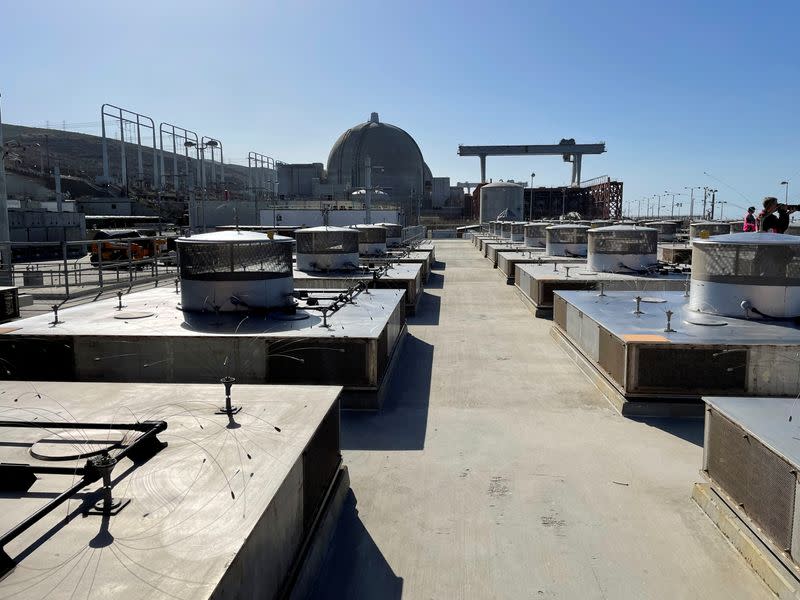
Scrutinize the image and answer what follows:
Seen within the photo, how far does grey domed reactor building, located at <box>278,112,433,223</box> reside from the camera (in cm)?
9238

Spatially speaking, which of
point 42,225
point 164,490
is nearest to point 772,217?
point 164,490

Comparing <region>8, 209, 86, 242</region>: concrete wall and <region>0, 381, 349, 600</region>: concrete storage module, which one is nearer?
<region>0, 381, 349, 600</region>: concrete storage module

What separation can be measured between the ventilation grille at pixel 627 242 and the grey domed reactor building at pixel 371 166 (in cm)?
7434

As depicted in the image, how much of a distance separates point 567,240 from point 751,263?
15.9 metres

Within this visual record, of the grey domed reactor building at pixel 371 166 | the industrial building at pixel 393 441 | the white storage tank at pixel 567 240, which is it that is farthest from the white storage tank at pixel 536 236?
the grey domed reactor building at pixel 371 166

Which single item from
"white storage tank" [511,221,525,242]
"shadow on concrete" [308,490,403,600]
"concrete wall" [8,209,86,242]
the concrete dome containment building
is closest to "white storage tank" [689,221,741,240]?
"white storage tank" [511,221,525,242]

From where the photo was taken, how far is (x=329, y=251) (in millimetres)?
19156

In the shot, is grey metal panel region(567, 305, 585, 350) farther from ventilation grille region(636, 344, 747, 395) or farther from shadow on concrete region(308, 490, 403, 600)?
shadow on concrete region(308, 490, 403, 600)

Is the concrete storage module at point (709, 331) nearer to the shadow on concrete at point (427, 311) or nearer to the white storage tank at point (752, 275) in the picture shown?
the white storage tank at point (752, 275)

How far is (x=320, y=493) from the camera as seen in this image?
5793mm

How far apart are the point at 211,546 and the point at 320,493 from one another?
2.16m

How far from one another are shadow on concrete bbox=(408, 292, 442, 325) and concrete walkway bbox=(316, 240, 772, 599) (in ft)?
20.0

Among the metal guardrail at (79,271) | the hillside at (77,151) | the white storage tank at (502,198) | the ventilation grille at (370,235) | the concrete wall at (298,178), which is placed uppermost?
the hillside at (77,151)

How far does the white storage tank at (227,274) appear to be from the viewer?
456 inches
